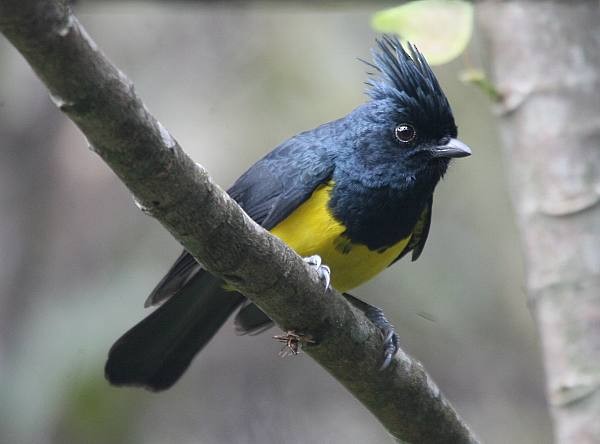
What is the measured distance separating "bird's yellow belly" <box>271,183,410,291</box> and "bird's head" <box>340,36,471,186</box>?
0.89 ft

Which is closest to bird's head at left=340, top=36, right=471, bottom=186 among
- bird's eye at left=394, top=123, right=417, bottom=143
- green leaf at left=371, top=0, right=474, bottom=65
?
bird's eye at left=394, top=123, right=417, bottom=143

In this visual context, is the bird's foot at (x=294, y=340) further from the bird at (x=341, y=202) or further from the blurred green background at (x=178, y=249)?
the blurred green background at (x=178, y=249)

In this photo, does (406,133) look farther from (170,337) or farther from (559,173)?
(170,337)

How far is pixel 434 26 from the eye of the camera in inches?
137

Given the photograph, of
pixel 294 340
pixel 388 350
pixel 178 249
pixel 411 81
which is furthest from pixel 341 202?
pixel 178 249

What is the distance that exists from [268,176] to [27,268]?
8.77 feet

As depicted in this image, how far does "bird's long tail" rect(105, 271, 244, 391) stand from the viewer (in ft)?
13.6

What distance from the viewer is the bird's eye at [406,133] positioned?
4.17 meters

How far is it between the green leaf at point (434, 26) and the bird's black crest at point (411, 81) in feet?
1.61

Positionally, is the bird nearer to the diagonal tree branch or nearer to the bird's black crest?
the bird's black crest

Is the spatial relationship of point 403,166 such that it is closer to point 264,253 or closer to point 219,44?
point 264,253

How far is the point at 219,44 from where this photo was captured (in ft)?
26.1

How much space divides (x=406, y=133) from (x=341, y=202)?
1.56 ft

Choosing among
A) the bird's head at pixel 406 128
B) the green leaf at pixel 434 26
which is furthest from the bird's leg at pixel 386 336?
the green leaf at pixel 434 26
